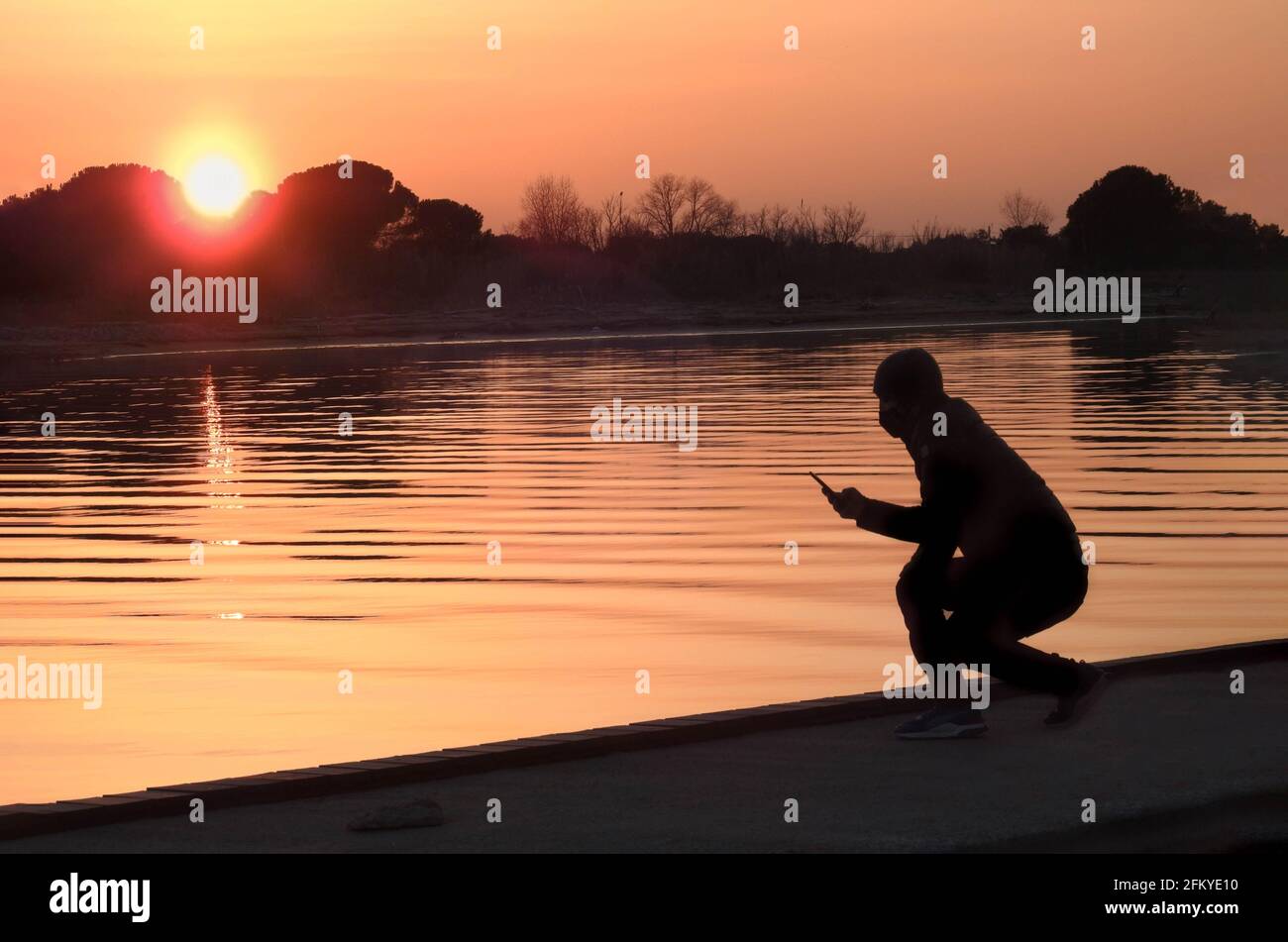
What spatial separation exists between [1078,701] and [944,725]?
598mm

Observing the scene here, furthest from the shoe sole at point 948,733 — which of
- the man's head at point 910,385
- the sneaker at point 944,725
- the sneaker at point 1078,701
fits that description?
the man's head at point 910,385

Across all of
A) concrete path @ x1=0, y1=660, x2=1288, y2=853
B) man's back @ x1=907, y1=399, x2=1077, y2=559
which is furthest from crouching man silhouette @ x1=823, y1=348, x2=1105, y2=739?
concrete path @ x1=0, y1=660, x2=1288, y2=853

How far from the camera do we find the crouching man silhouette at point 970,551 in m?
7.64

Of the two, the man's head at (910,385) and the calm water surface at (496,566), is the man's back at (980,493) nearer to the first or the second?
the man's head at (910,385)

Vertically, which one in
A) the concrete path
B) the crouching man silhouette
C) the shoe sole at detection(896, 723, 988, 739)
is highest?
the crouching man silhouette

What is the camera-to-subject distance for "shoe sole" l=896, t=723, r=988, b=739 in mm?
7828

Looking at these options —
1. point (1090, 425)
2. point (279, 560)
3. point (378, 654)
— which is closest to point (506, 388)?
point (1090, 425)

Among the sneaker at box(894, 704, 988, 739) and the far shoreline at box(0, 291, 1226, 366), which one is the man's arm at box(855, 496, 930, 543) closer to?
the sneaker at box(894, 704, 988, 739)

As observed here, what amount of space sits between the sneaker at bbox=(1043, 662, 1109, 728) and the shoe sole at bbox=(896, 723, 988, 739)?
33 cm

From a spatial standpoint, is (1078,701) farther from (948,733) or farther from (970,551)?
(970,551)

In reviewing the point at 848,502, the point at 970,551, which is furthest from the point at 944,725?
the point at 848,502

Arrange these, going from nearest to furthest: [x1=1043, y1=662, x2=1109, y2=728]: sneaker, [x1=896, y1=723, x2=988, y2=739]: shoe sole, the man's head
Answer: the man's head
[x1=896, y1=723, x2=988, y2=739]: shoe sole
[x1=1043, y1=662, x2=1109, y2=728]: sneaker

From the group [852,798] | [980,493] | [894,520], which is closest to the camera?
[852,798]

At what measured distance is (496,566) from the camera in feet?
51.6
